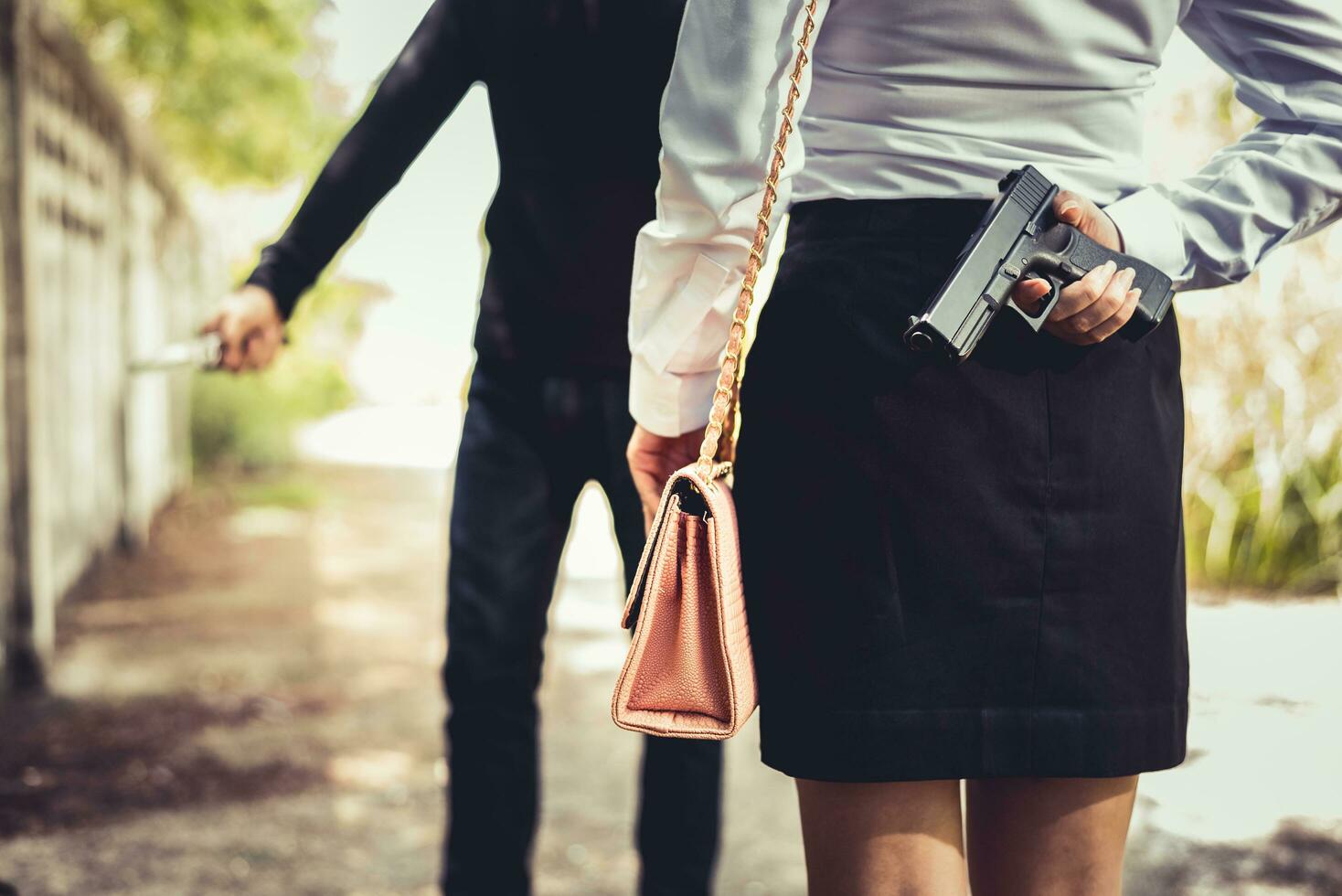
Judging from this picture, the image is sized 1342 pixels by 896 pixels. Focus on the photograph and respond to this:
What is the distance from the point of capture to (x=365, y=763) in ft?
11.8

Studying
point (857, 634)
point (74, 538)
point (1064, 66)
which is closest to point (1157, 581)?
point (857, 634)

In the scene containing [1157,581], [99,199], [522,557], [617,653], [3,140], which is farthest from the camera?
[99,199]

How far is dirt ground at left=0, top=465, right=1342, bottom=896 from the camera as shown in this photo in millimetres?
2838

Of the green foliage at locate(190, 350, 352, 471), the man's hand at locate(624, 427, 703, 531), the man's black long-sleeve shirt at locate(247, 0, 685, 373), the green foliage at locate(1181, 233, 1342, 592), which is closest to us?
the man's hand at locate(624, 427, 703, 531)

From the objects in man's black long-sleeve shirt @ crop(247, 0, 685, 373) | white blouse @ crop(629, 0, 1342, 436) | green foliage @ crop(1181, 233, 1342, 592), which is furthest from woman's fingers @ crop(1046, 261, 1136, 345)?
green foliage @ crop(1181, 233, 1342, 592)

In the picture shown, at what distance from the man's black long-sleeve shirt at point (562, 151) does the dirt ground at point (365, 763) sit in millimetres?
1389

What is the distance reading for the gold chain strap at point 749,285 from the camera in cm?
118

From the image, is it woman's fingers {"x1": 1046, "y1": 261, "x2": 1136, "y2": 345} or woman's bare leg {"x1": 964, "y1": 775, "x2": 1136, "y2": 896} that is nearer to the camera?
woman's fingers {"x1": 1046, "y1": 261, "x2": 1136, "y2": 345}

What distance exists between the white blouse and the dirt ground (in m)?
1.79

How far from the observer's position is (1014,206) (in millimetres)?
1156

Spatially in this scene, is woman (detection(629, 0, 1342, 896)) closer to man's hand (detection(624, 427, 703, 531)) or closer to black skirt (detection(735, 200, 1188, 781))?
black skirt (detection(735, 200, 1188, 781))

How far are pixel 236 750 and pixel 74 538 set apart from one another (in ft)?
8.16

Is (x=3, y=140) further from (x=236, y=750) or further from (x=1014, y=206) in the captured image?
(x=1014, y=206)

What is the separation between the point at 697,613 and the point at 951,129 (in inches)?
21.3
